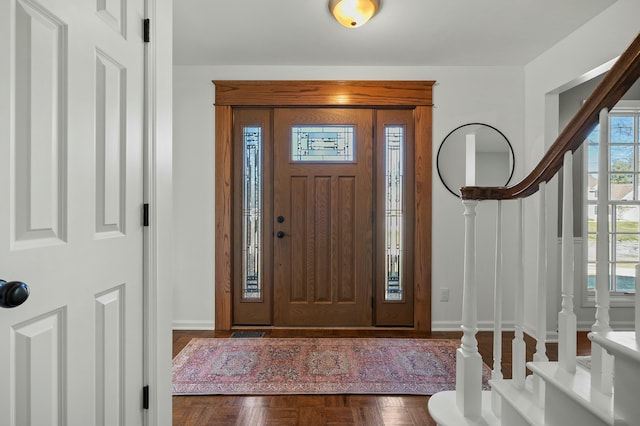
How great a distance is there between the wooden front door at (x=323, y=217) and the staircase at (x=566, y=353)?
5.68ft

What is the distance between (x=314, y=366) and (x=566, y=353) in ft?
5.52

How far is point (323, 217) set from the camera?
10.9 ft

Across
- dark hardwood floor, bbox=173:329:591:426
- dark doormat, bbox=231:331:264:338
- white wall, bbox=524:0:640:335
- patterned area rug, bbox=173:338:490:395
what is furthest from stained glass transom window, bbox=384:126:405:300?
dark hardwood floor, bbox=173:329:591:426


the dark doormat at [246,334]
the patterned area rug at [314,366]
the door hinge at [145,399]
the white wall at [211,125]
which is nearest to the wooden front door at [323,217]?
the dark doormat at [246,334]

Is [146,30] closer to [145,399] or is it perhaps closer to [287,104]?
[145,399]

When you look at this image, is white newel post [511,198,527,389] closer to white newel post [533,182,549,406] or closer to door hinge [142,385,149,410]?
white newel post [533,182,549,406]

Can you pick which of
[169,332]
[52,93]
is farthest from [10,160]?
[169,332]

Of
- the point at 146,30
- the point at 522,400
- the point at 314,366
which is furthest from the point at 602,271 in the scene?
the point at 314,366

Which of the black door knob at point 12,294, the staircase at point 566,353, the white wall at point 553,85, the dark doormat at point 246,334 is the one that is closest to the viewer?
the black door knob at point 12,294

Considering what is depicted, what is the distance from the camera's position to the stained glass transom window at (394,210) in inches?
131

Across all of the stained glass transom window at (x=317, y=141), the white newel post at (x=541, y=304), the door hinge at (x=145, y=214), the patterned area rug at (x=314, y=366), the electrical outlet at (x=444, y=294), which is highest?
the stained glass transom window at (x=317, y=141)

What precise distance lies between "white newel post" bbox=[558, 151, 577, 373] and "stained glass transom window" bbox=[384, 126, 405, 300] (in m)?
2.14

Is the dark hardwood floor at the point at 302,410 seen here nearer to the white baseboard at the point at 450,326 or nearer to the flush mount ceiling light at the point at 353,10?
the white baseboard at the point at 450,326

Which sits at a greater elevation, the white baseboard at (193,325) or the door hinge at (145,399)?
the door hinge at (145,399)
